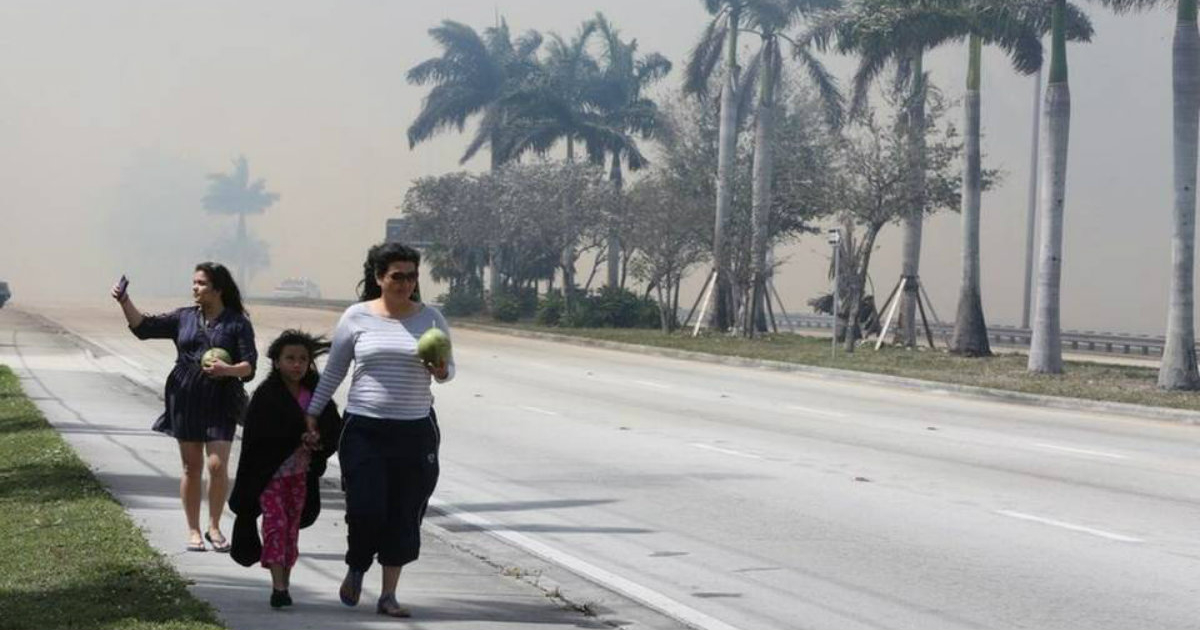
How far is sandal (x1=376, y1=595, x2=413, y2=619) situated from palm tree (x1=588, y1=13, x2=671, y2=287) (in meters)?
74.7

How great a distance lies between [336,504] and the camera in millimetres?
15719

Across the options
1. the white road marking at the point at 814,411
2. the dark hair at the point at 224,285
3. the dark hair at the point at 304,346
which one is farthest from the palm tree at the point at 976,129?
the dark hair at the point at 304,346

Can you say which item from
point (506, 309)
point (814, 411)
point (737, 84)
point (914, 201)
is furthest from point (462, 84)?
point (814, 411)

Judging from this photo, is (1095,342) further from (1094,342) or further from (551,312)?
(551,312)

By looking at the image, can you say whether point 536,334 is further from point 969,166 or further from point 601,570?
point 601,570

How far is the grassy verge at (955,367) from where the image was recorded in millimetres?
36438

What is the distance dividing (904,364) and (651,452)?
25.2 meters

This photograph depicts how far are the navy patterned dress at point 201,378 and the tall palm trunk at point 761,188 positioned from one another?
49070 mm

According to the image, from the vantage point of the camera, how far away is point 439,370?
9.82 m

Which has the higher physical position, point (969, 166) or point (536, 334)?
point (969, 166)

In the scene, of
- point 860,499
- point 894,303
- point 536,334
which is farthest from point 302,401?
point 536,334

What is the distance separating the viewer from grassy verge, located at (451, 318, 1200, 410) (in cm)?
3644

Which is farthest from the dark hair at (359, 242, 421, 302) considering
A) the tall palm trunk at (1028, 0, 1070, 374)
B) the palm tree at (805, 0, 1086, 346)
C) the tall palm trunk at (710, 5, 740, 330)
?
the tall palm trunk at (710, 5, 740, 330)

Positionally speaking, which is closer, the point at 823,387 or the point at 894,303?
the point at 823,387
